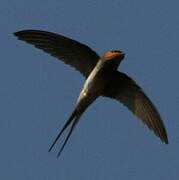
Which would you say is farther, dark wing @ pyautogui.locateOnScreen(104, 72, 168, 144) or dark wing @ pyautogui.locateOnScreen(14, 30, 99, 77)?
dark wing @ pyautogui.locateOnScreen(104, 72, 168, 144)

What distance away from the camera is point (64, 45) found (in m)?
10.1

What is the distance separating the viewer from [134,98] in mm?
10336

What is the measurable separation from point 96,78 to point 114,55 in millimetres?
329

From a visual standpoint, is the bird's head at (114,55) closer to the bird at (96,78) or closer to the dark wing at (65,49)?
the bird at (96,78)

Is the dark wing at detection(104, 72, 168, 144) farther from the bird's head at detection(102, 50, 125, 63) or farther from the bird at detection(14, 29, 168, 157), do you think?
the bird's head at detection(102, 50, 125, 63)

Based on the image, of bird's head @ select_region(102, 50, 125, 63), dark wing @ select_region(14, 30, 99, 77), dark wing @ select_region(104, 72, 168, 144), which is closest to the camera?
bird's head @ select_region(102, 50, 125, 63)

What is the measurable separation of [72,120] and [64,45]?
0.82 meters

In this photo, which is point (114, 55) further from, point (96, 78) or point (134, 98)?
point (134, 98)

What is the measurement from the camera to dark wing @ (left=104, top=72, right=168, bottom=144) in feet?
33.4

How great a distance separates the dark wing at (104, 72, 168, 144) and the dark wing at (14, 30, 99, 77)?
0.34m

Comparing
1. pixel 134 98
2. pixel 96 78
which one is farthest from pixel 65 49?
pixel 134 98

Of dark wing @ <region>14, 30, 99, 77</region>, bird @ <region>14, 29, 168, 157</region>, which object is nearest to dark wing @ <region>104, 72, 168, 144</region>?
bird @ <region>14, 29, 168, 157</region>

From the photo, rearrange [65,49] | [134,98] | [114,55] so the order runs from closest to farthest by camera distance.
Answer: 1. [114,55]
2. [65,49]
3. [134,98]

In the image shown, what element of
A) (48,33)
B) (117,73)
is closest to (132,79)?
(117,73)
